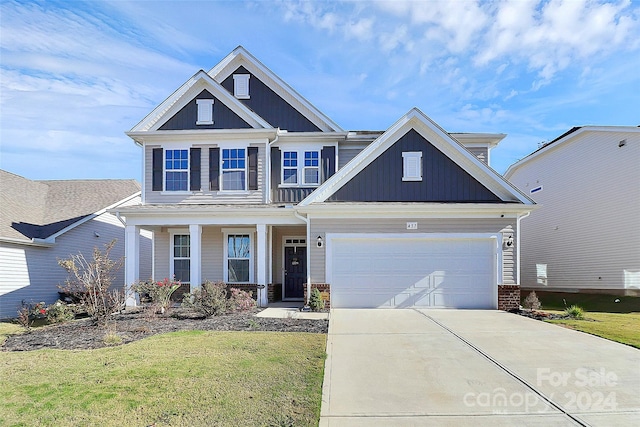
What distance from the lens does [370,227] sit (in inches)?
520

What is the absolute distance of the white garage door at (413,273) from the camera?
43.1 feet

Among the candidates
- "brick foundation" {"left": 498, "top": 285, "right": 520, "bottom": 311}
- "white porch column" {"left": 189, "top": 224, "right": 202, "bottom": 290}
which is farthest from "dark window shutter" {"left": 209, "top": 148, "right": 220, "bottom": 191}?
"brick foundation" {"left": 498, "top": 285, "right": 520, "bottom": 311}

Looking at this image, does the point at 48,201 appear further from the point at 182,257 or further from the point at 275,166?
the point at 275,166

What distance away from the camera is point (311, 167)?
15945 mm

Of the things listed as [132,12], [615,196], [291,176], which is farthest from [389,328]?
[615,196]

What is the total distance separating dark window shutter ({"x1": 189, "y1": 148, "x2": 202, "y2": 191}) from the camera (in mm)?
15312

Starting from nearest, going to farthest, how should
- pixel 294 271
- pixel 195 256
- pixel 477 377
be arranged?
pixel 477 377 < pixel 195 256 < pixel 294 271

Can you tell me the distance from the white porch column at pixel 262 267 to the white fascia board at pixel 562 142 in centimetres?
1355

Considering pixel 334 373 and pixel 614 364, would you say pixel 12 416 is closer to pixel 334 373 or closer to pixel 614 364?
pixel 334 373

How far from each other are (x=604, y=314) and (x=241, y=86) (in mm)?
14811

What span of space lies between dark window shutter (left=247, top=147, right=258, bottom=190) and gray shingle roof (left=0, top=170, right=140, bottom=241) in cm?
765

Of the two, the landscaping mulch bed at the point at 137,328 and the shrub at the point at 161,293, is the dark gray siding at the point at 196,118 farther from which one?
the landscaping mulch bed at the point at 137,328

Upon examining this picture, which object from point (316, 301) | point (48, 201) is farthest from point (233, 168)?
point (48, 201)

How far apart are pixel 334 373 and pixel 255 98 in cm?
1263
